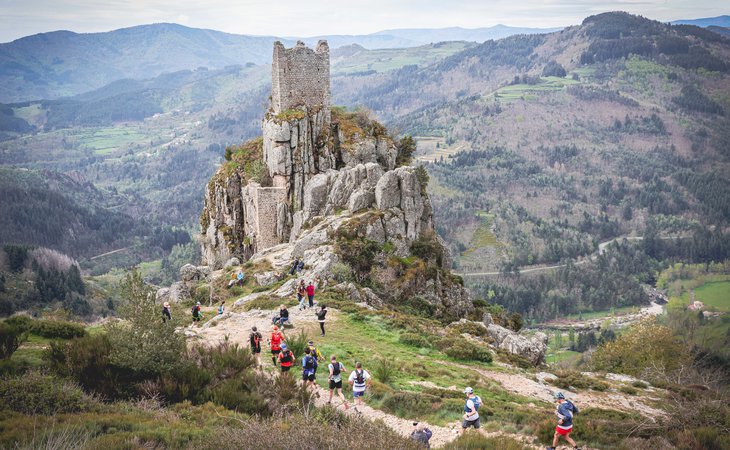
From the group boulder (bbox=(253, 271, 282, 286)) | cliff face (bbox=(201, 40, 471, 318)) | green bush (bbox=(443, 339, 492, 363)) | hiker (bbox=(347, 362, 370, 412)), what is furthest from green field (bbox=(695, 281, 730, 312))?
hiker (bbox=(347, 362, 370, 412))

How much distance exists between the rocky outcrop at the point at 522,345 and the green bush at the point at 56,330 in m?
23.6

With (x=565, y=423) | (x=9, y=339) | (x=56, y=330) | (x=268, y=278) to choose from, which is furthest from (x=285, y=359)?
(x=268, y=278)

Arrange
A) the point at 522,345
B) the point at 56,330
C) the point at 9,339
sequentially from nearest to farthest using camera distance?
the point at 9,339 → the point at 56,330 → the point at 522,345

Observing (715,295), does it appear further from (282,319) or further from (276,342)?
(276,342)

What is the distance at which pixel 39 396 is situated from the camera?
50.9ft

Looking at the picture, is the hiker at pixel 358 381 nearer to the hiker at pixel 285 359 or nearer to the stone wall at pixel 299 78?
the hiker at pixel 285 359

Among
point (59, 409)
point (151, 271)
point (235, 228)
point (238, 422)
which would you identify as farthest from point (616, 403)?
point (151, 271)

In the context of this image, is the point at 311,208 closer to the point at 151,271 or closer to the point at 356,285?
the point at 356,285

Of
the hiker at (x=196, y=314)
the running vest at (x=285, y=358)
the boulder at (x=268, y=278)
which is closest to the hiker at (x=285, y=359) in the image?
the running vest at (x=285, y=358)

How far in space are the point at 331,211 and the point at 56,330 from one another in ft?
84.4

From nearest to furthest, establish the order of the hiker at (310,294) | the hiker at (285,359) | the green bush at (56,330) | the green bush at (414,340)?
the hiker at (285,359), the green bush at (56,330), the green bush at (414,340), the hiker at (310,294)

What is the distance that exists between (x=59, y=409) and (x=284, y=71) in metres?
46.5

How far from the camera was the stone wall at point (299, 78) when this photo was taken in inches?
2226

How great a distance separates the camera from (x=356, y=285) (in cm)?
3681
